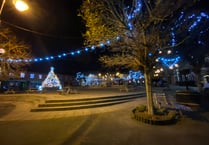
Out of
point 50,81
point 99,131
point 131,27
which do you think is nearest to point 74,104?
point 99,131

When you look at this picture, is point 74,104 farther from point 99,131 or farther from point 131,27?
point 131,27

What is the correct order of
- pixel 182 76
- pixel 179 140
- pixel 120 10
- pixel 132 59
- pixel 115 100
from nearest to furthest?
pixel 179 140 → pixel 120 10 → pixel 132 59 → pixel 115 100 → pixel 182 76

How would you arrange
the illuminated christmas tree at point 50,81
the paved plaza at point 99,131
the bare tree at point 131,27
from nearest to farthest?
the paved plaza at point 99,131 → the bare tree at point 131,27 → the illuminated christmas tree at point 50,81

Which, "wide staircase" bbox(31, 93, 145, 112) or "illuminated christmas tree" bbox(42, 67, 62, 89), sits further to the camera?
"illuminated christmas tree" bbox(42, 67, 62, 89)

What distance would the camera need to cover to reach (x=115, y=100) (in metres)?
12.5

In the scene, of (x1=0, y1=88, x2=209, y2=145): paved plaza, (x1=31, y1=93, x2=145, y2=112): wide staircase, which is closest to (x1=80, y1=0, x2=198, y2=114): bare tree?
(x1=0, y1=88, x2=209, y2=145): paved plaza

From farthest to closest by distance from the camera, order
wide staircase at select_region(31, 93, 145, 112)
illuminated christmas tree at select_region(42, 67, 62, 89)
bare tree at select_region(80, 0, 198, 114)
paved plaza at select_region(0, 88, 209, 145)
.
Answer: illuminated christmas tree at select_region(42, 67, 62, 89) → wide staircase at select_region(31, 93, 145, 112) → bare tree at select_region(80, 0, 198, 114) → paved plaza at select_region(0, 88, 209, 145)

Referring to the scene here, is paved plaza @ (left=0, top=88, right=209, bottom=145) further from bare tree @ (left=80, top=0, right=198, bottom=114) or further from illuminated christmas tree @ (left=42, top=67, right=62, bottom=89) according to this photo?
illuminated christmas tree @ (left=42, top=67, right=62, bottom=89)

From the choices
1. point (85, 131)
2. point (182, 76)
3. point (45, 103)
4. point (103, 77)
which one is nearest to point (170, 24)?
point (85, 131)

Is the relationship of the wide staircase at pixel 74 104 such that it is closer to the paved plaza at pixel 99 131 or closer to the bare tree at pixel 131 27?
the paved plaza at pixel 99 131

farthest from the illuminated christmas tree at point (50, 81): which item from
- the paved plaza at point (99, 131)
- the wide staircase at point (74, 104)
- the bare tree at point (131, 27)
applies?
the bare tree at point (131, 27)

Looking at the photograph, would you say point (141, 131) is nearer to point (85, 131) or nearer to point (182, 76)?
point (85, 131)

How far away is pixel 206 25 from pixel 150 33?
807 centimetres

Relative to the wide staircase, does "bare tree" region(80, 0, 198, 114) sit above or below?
above
